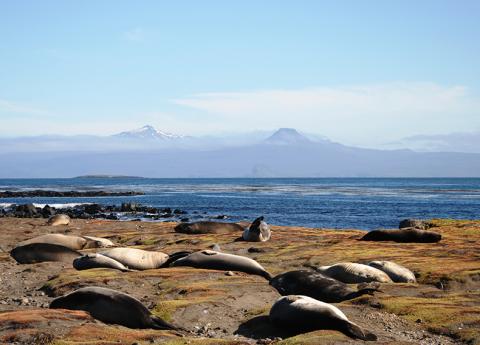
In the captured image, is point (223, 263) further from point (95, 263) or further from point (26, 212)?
point (26, 212)

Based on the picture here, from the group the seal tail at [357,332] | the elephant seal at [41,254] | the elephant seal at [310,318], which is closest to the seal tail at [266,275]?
the elephant seal at [310,318]

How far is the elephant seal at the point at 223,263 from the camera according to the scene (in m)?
14.9

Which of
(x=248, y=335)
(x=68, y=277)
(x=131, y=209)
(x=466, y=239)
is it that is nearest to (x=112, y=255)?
(x=68, y=277)

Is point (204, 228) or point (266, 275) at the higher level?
point (204, 228)

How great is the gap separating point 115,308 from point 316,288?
164 inches

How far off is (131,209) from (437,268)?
44.3m

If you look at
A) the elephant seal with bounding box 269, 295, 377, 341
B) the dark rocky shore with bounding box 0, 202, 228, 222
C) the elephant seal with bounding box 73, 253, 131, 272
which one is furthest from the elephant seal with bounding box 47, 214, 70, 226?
the elephant seal with bounding box 269, 295, 377, 341

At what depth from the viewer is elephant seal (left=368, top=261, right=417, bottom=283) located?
1430 centimetres

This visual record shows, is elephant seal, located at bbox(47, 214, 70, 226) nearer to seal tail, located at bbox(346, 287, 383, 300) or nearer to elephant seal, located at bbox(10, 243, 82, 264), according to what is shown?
elephant seal, located at bbox(10, 243, 82, 264)

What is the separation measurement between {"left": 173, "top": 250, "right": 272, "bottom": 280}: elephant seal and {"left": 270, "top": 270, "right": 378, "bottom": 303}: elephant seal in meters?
2.07

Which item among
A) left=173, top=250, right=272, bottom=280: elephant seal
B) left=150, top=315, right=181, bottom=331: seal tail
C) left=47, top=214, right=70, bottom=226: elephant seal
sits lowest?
left=47, top=214, right=70, bottom=226: elephant seal

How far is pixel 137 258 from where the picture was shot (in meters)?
16.4

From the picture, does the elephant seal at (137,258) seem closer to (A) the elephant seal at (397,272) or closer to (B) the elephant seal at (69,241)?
(B) the elephant seal at (69,241)

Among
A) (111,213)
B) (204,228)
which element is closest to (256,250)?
(204,228)
